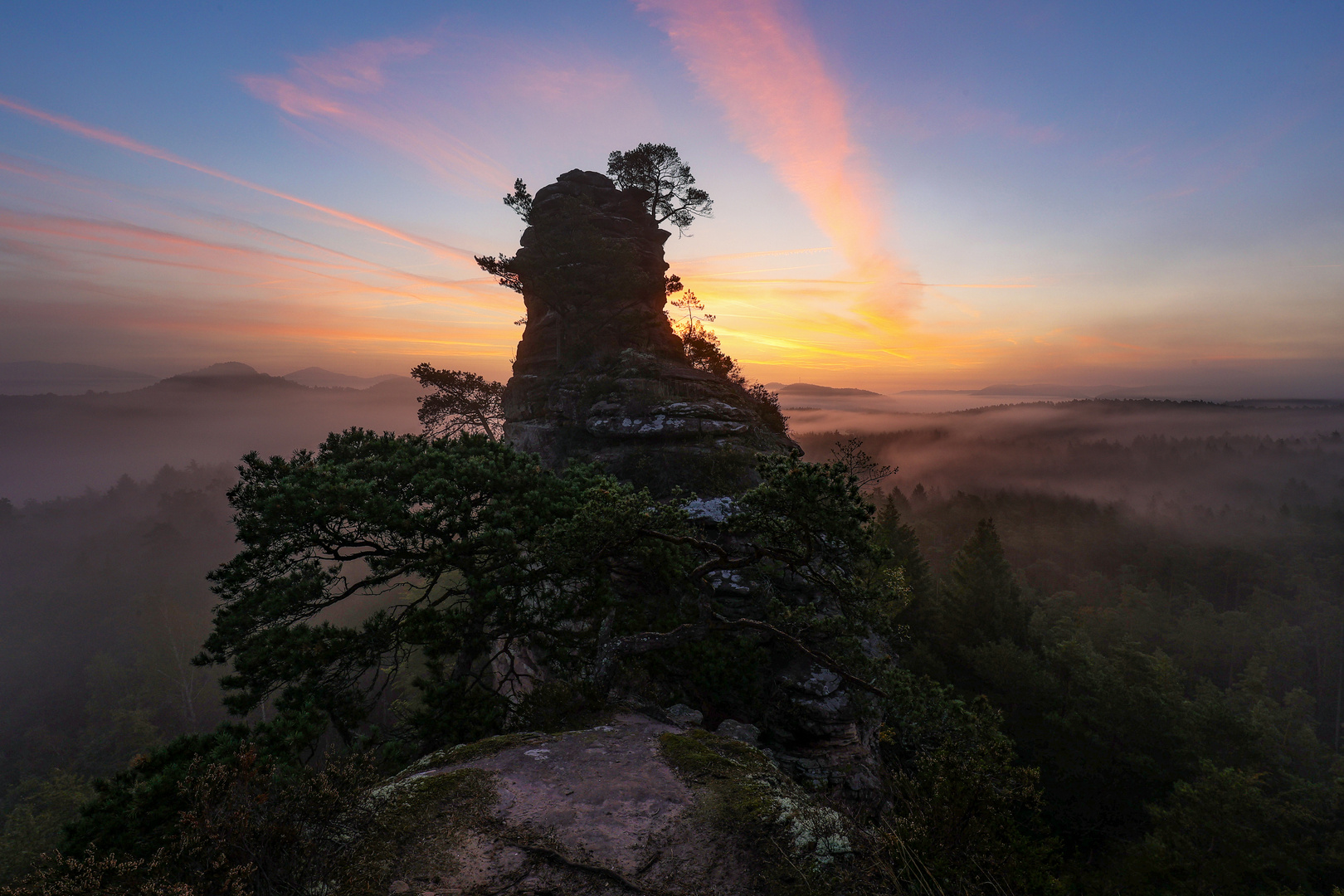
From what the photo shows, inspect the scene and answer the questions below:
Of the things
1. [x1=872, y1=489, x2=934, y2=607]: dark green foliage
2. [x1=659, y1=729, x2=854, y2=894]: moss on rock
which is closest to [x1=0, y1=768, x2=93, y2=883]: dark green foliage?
[x1=659, y1=729, x2=854, y2=894]: moss on rock

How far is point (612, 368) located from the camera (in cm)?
3509

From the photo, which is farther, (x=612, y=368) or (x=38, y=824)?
(x=38, y=824)

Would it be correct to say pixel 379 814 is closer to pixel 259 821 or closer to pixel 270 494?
pixel 259 821

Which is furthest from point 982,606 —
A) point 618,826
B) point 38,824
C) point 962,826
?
point 38,824

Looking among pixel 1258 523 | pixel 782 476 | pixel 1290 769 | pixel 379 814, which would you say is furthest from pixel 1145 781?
pixel 1258 523

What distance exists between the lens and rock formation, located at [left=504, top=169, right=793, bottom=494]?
30.1m

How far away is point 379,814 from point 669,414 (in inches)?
993

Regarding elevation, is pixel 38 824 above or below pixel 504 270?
below

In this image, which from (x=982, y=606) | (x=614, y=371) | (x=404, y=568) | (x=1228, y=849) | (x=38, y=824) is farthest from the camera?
(x=982, y=606)

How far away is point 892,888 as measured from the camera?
231 inches

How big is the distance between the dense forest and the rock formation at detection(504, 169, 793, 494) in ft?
25.8

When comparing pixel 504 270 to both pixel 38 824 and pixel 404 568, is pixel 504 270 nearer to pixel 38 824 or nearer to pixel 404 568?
pixel 404 568

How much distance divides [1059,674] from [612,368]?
1561 inches

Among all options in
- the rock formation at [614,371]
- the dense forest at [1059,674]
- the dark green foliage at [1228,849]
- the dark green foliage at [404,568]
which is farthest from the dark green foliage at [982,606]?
the dark green foliage at [404,568]
